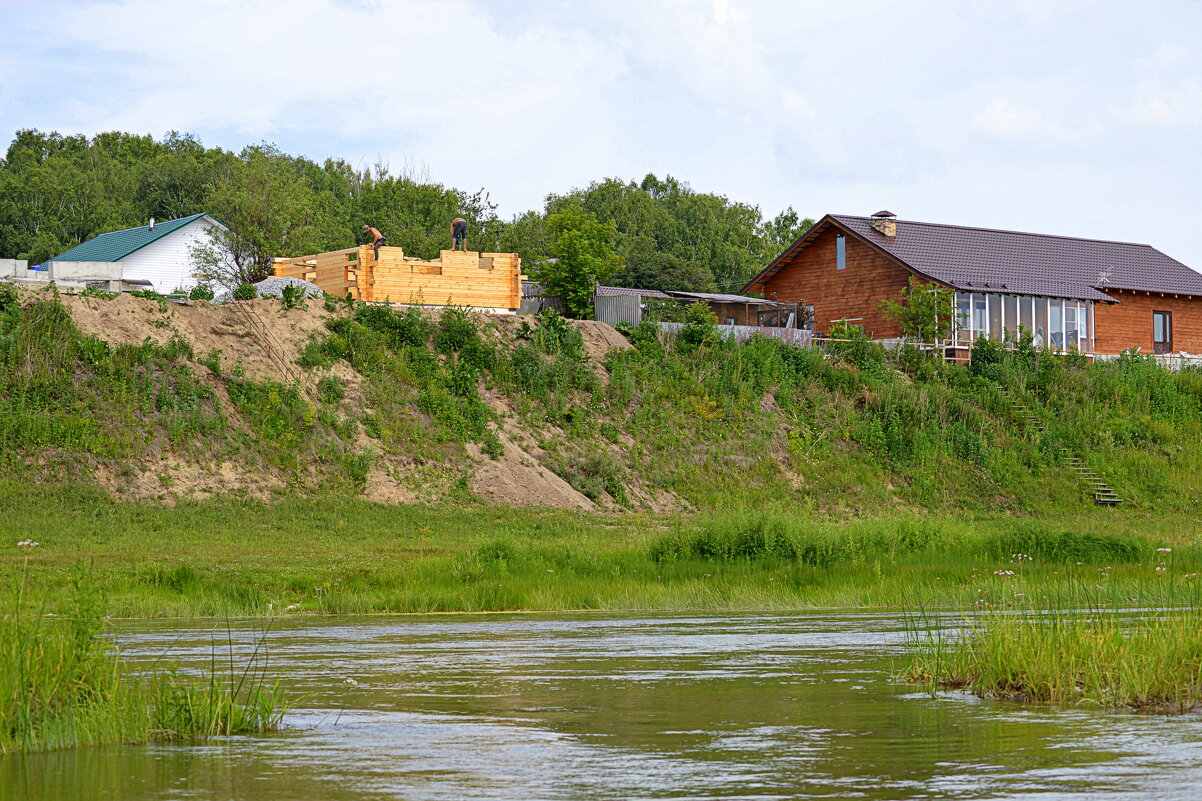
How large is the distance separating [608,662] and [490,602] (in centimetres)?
990

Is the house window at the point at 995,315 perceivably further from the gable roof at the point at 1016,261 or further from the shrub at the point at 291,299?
the shrub at the point at 291,299

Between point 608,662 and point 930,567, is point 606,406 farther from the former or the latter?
point 608,662

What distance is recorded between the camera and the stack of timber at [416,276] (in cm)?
5538

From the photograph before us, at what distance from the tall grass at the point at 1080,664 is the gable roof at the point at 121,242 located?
67774mm

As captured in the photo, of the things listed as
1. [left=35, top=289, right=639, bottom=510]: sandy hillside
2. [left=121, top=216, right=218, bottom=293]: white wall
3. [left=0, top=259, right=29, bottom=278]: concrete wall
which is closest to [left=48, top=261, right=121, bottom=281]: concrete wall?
[left=0, top=259, right=29, bottom=278]: concrete wall

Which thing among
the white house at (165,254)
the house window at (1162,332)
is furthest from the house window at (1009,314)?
the white house at (165,254)

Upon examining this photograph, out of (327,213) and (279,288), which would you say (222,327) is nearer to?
(279,288)

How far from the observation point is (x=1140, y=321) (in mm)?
75500

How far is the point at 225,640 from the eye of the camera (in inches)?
809

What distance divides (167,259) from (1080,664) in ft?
231

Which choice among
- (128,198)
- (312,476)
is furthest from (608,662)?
(128,198)

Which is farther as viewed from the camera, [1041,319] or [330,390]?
[1041,319]

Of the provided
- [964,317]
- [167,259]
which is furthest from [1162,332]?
[167,259]

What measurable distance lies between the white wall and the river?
61.5 metres
